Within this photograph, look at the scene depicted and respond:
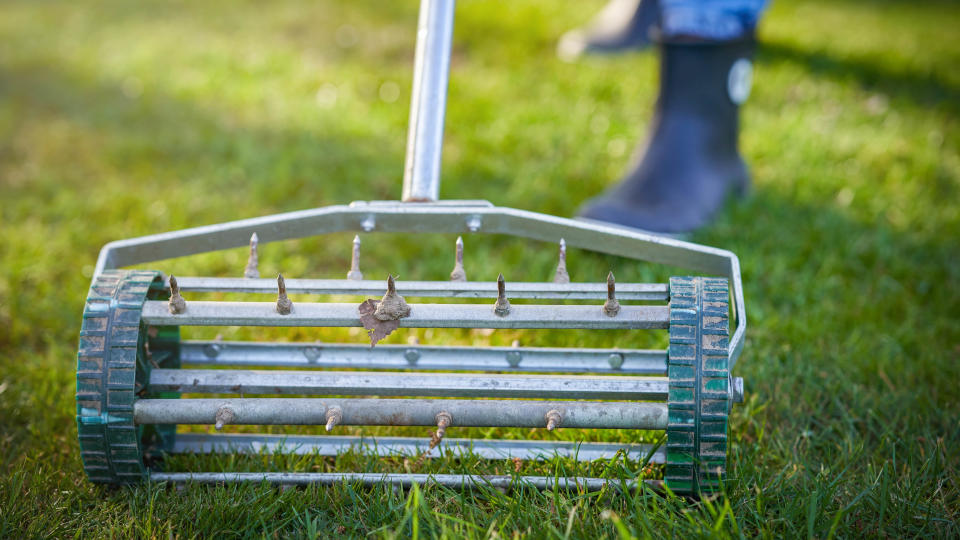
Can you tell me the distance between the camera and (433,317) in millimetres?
1430

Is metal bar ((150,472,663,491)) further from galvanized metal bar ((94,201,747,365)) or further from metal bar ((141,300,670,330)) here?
galvanized metal bar ((94,201,747,365))

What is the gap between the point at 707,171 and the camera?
111 inches

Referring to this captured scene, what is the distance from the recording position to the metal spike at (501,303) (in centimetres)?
138

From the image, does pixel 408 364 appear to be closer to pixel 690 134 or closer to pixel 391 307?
pixel 391 307

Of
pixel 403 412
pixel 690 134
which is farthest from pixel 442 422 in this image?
pixel 690 134

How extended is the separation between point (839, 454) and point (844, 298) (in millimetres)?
813

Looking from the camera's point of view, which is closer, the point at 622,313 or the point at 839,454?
the point at 622,313

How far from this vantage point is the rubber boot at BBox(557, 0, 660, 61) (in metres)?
4.65

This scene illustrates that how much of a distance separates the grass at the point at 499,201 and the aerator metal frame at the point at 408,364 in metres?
0.07

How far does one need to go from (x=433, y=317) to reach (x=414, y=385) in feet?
0.42

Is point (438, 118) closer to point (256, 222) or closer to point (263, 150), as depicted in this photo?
point (256, 222)

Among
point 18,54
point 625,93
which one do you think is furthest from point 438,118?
point 18,54

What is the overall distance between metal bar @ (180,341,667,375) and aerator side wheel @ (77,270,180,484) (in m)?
0.20

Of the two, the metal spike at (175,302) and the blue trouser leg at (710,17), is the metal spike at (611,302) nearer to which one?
the metal spike at (175,302)
